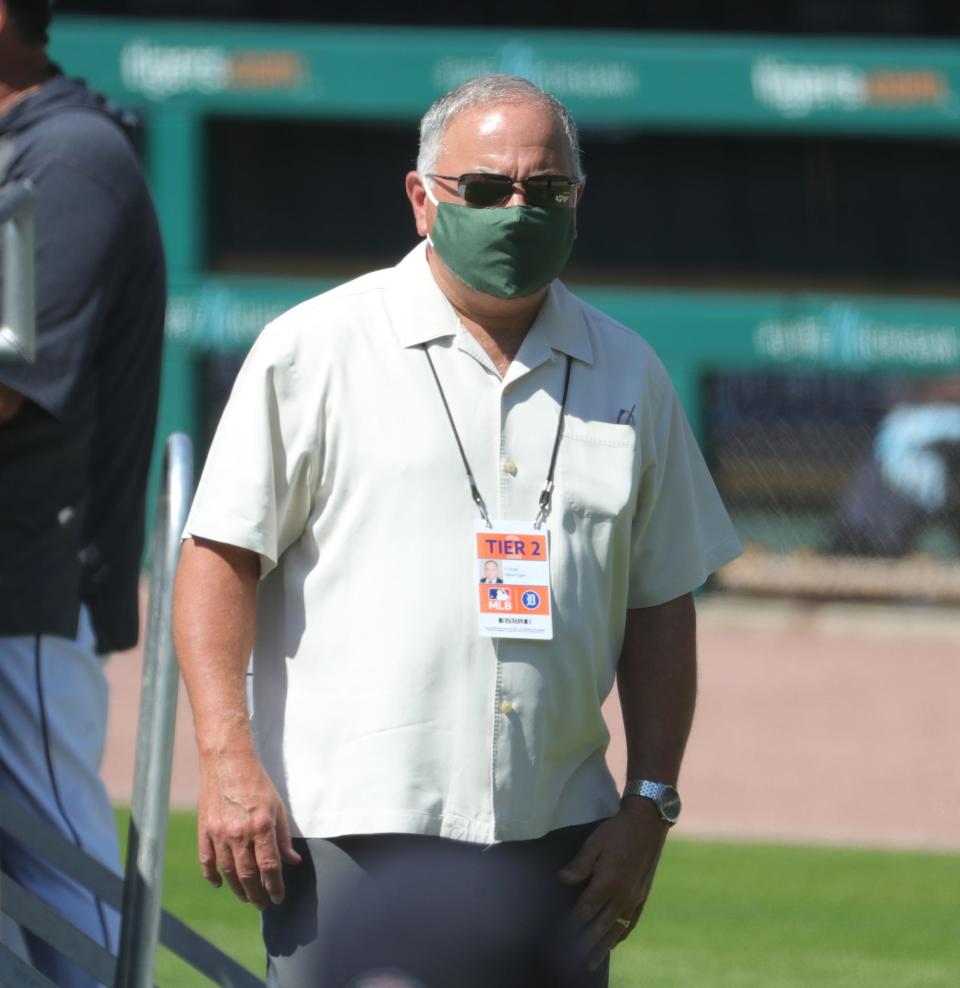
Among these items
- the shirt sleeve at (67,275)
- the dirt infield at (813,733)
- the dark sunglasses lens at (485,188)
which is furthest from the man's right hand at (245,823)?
the dirt infield at (813,733)

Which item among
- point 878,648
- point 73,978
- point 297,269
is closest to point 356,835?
point 73,978

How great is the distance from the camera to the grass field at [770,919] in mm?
5523

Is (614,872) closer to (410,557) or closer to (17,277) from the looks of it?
(410,557)

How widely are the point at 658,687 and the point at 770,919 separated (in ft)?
12.1

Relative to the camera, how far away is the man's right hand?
253 centimetres

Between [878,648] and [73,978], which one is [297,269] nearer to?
[878,648]

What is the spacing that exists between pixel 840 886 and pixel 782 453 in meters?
9.54

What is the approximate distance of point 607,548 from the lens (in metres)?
2.72

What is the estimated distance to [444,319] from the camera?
2732mm

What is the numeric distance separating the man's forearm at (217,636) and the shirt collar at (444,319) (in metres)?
0.42

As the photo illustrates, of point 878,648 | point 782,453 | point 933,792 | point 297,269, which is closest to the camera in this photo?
Answer: point 933,792

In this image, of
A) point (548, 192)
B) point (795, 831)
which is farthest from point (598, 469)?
point (795, 831)

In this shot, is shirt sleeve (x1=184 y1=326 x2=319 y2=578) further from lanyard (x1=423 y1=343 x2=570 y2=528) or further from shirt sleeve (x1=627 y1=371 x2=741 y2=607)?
shirt sleeve (x1=627 y1=371 x2=741 y2=607)

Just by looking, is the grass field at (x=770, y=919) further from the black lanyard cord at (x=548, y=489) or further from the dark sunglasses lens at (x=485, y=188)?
the dark sunglasses lens at (x=485, y=188)
